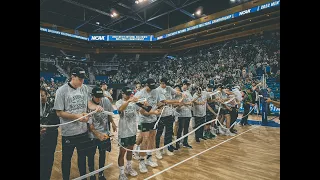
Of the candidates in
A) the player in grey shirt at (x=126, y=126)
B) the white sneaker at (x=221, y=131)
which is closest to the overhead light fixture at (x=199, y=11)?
the player in grey shirt at (x=126, y=126)

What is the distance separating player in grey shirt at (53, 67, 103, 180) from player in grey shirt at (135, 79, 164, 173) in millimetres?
547

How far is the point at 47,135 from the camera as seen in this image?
60.3 inches

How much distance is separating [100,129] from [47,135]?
454 mm

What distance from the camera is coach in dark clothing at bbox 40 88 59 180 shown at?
152 cm

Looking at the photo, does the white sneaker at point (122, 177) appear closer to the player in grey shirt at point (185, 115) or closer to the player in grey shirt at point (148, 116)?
the player in grey shirt at point (148, 116)

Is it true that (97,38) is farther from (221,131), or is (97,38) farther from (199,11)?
(221,131)

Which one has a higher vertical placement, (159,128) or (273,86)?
(273,86)

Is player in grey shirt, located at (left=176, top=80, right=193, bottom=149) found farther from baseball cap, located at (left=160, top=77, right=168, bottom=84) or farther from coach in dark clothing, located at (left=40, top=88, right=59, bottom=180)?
coach in dark clothing, located at (left=40, top=88, right=59, bottom=180)
